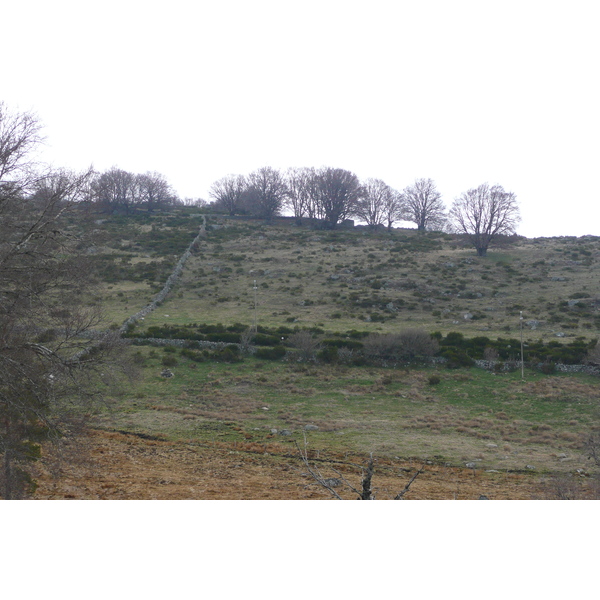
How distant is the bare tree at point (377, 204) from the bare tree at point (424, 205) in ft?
10.6

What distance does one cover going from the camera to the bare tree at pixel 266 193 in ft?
268

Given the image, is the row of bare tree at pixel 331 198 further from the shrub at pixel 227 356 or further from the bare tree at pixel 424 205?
the shrub at pixel 227 356

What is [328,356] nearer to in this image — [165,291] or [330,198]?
[165,291]

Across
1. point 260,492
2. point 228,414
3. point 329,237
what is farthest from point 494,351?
point 329,237

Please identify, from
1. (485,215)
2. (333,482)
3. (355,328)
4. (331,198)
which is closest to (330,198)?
(331,198)

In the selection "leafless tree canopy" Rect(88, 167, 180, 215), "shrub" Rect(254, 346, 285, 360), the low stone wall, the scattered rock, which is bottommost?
the scattered rock

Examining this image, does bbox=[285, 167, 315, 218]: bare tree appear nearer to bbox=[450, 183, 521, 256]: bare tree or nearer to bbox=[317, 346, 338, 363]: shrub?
bbox=[450, 183, 521, 256]: bare tree

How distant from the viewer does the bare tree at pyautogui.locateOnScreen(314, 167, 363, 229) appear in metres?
79.2

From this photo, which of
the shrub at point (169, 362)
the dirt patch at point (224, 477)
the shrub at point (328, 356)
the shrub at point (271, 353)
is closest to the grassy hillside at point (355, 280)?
the shrub at point (328, 356)

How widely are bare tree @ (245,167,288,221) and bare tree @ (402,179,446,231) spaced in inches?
875

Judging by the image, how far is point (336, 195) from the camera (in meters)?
79.6

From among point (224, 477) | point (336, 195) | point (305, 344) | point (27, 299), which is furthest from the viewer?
point (336, 195)

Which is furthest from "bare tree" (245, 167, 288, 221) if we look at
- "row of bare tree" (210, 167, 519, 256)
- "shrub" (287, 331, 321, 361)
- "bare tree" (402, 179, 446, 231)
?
"shrub" (287, 331, 321, 361)

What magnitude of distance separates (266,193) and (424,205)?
92.8ft
